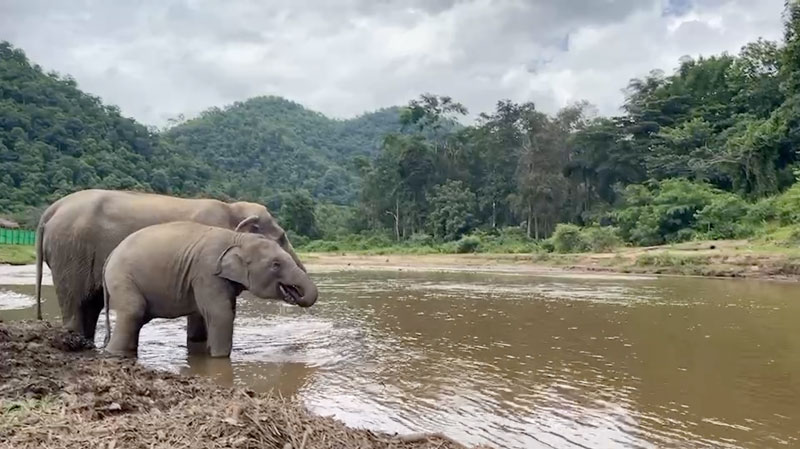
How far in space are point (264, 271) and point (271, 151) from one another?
93.3 meters

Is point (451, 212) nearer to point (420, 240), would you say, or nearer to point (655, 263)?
point (420, 240)

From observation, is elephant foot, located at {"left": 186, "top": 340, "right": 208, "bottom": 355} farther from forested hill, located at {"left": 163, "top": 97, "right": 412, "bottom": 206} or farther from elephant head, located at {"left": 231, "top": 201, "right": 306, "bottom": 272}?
forested hill, located at {"left": 163, "top": 97, "right": 412, "bottom": 206}

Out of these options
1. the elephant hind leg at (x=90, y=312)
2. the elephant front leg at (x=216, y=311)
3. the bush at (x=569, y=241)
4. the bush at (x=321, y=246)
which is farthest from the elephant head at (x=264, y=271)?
the bush at (x=321, y=246)

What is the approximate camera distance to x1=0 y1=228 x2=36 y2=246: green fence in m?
37.2

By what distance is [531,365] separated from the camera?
833cm

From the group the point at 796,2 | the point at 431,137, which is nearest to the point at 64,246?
the point at 796,2

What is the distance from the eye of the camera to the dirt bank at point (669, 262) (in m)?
23.7

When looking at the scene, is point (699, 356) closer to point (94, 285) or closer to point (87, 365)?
point (87, 365)

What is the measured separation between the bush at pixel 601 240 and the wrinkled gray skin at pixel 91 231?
28.4 metres

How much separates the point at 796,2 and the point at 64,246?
32.3 m

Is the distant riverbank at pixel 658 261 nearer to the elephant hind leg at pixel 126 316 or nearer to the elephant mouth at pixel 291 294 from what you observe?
the elephant mouth at pixel 291 294

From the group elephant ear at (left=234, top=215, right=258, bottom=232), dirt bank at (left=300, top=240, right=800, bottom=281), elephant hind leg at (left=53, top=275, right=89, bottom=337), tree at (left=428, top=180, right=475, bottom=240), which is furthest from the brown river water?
tree at (left=428, top=180, right=475, bottom=240)

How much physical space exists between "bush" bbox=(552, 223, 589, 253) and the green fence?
2691 cm

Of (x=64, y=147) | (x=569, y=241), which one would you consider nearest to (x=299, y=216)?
(x=64, y=147)
